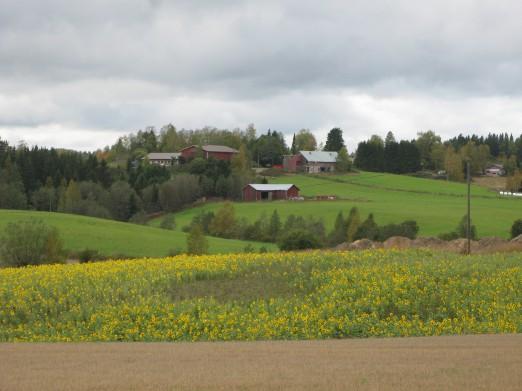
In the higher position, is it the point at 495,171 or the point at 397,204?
the point at 495,171

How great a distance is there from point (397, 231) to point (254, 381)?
2246 inches

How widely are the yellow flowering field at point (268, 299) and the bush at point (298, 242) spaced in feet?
80.0

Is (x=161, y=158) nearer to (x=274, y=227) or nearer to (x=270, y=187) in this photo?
(x=270, y=187)

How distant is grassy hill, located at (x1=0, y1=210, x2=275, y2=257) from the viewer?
58.4 meters

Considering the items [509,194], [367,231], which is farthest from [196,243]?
[509,194]

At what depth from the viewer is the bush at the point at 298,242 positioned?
181ft

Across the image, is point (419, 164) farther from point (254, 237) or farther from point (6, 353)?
point (6, 353)

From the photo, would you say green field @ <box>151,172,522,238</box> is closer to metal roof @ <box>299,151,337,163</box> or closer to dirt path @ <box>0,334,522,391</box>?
metal roof @ <box>299,151,337,163</box>

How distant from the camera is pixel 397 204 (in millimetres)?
100250

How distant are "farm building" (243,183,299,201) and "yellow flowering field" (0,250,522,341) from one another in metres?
80.3

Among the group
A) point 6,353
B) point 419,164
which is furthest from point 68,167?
point 6,353

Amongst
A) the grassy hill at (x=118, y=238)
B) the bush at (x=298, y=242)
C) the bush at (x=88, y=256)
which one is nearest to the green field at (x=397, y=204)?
the grassy hill at (x=118, y=238)

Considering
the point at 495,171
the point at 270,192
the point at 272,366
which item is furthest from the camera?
the point at 495,171

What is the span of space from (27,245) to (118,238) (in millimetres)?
19166
